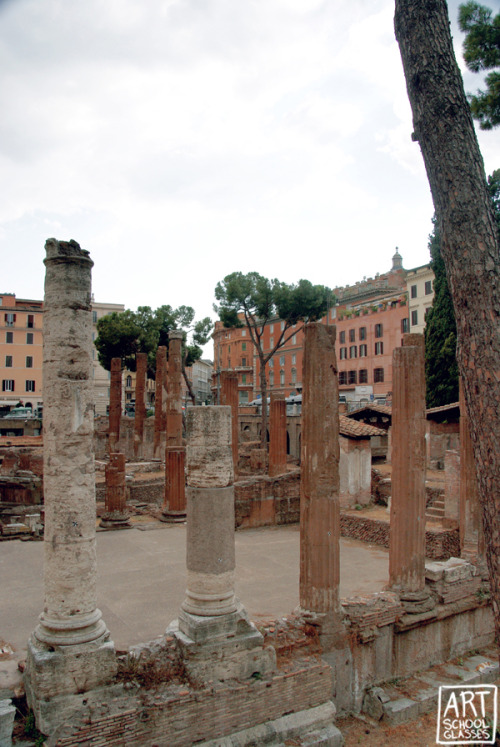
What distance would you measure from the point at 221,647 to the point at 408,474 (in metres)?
3.75

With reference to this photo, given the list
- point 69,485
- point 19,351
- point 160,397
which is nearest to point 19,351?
point 19,351

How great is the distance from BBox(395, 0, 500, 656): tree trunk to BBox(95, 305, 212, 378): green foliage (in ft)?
107

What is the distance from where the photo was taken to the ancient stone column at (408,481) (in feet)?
25.9

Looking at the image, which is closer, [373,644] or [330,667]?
[330,667]

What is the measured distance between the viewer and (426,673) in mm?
7945

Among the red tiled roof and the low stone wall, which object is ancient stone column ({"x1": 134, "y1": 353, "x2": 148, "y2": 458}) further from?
the low stone wall

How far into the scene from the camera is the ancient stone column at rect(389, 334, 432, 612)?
7.90m

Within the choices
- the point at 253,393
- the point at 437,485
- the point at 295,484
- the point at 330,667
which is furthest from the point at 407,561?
the point at 253,393

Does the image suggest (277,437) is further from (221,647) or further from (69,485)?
(69,485)

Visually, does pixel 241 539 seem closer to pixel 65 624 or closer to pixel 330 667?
pixel 330 667

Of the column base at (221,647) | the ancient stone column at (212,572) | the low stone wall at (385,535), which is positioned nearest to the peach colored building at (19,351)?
the low stone wall at (385,535)

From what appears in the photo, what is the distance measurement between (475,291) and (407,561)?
182 inches

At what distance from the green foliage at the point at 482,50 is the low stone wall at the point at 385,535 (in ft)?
29.5

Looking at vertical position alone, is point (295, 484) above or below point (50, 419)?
below
